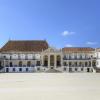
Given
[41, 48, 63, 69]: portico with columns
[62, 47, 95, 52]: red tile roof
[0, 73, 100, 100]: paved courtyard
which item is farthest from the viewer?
[62, 47, 95, 52]: red tile roof

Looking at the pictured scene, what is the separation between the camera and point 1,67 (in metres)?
78.2

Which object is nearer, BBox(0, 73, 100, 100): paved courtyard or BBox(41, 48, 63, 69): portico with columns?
BBox(0, 73, 100, 100): paved courtyard

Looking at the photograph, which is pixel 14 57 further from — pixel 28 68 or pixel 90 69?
pixel 90 69

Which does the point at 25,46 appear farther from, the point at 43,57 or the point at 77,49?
the point at 77,49

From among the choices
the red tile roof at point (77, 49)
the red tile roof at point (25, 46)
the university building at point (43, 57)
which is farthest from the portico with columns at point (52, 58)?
the red tile roof at point (25, 46)

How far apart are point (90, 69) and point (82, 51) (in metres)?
5.95

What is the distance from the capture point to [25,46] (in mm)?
83312

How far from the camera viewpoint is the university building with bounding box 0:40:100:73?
79.1 metres

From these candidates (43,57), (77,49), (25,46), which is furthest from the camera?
(25,46)

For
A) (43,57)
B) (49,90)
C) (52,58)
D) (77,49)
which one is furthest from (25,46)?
(49,90)

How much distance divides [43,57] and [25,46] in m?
6.23

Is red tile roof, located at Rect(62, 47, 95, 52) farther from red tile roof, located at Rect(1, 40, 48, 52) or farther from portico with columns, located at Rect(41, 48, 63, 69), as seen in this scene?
red tile roof, located at Rect(1, 40, 48, 52)

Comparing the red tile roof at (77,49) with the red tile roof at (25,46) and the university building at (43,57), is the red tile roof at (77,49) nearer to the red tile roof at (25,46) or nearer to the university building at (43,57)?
the university building at (43,57)

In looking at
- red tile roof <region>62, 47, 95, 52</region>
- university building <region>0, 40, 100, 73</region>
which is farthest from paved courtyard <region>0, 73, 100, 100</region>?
red tile roof <region>62, 47, 95, 52</region>
